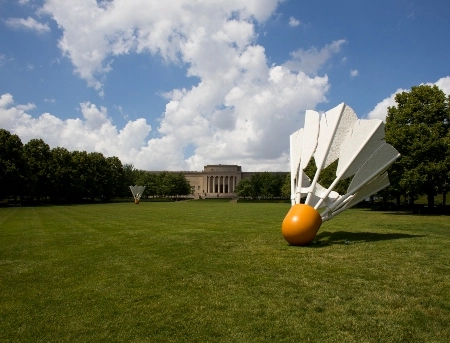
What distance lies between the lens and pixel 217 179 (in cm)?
12681

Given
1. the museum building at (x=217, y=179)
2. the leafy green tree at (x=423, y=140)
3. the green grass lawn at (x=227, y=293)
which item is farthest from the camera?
the museum building at (x=217, y=179)

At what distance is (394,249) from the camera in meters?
10.0

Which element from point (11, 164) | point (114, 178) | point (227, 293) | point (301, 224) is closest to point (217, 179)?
point (114, 178)

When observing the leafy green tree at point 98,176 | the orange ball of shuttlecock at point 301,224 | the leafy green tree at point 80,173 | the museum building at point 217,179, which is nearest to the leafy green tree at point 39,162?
the leafy green tree at point 80,173

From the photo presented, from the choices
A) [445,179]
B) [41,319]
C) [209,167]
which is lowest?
[41,319]

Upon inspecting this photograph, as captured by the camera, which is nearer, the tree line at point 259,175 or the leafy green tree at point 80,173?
the tree line at point 259,175

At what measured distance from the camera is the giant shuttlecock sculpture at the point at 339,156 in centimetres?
1071

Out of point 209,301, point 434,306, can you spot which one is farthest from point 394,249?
point 209,301

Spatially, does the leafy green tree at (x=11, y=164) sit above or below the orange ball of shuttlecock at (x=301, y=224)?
above

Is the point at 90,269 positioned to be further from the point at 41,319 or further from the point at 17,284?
the point at 41,319

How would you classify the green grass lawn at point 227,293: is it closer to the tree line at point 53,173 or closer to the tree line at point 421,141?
the tree line at point 421,141

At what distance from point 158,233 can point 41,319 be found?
9.38m

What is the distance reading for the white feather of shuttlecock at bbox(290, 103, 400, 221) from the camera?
35.6ft

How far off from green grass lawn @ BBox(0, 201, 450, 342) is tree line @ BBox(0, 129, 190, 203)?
3808 cm
